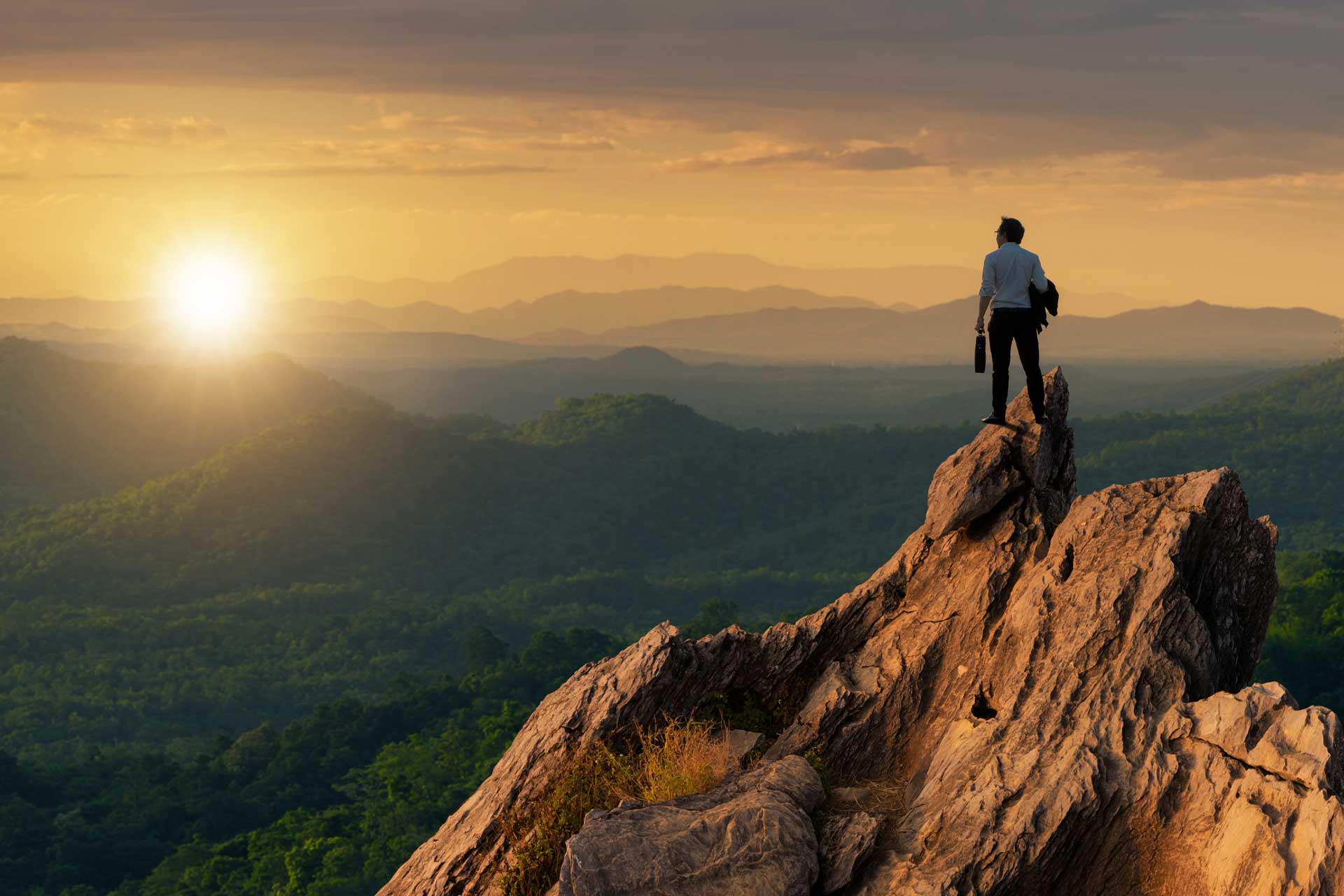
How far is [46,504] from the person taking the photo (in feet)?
520

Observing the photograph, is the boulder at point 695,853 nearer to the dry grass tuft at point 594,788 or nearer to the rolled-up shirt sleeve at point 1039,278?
the dry grass tuft at point 594,788

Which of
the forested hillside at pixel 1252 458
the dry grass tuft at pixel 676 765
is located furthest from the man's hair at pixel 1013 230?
the forested hillside at pixel 1252 458

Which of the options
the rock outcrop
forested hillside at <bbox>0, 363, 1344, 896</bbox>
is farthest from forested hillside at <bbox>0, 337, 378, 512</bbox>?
the rock outcrop

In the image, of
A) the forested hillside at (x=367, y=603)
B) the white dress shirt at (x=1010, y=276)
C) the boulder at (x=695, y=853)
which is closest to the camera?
the boulder at (x=695, y=853)

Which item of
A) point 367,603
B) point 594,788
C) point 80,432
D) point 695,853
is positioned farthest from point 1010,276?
point 80,432

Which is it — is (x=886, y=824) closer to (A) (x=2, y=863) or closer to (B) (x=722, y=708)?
(B) (x=722, y=708)

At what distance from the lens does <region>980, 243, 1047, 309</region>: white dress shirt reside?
19.6 m

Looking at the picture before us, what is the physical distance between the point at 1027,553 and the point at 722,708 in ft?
16.6

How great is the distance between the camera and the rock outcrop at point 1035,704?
1389cm

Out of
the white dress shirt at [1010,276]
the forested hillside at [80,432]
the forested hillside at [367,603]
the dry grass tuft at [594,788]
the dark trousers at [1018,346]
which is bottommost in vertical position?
the forested hillside at [367,603]

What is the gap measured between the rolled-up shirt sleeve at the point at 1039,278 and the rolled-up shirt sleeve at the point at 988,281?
58cm

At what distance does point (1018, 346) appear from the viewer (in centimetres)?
2017

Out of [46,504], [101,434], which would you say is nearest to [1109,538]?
[46,504]

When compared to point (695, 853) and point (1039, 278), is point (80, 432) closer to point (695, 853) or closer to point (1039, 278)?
point (1039, 278)
